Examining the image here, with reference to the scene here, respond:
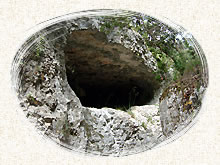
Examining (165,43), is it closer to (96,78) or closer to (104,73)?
(104,73)

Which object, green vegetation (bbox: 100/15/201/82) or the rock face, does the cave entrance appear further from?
green vegetation (bbox: 100/15/201/82)

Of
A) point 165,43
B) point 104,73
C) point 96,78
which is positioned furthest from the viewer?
point 96,78

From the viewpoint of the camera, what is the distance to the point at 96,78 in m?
2.63

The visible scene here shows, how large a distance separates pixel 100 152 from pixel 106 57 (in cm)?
100

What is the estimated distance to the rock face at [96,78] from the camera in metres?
1.25

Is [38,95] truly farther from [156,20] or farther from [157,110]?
[157,110]

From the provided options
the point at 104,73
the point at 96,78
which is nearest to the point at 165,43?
the point at 104,73

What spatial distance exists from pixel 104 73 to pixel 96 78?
186 millimetres

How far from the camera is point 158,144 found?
4.52 ft

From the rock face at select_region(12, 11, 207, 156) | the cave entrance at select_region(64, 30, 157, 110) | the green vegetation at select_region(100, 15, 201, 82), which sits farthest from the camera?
the cave entrance at select_region(64, 30, 157, 110)

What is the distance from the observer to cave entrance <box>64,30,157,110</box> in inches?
75.2

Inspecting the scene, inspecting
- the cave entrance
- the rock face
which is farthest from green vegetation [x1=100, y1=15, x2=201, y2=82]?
→ the cave entrance

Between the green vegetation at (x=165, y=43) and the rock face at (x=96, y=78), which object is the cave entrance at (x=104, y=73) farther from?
the green vegetation at (x=165, y=43)

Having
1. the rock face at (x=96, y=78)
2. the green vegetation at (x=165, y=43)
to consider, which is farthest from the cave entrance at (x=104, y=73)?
the green vegetation at (x=165, y=43)
